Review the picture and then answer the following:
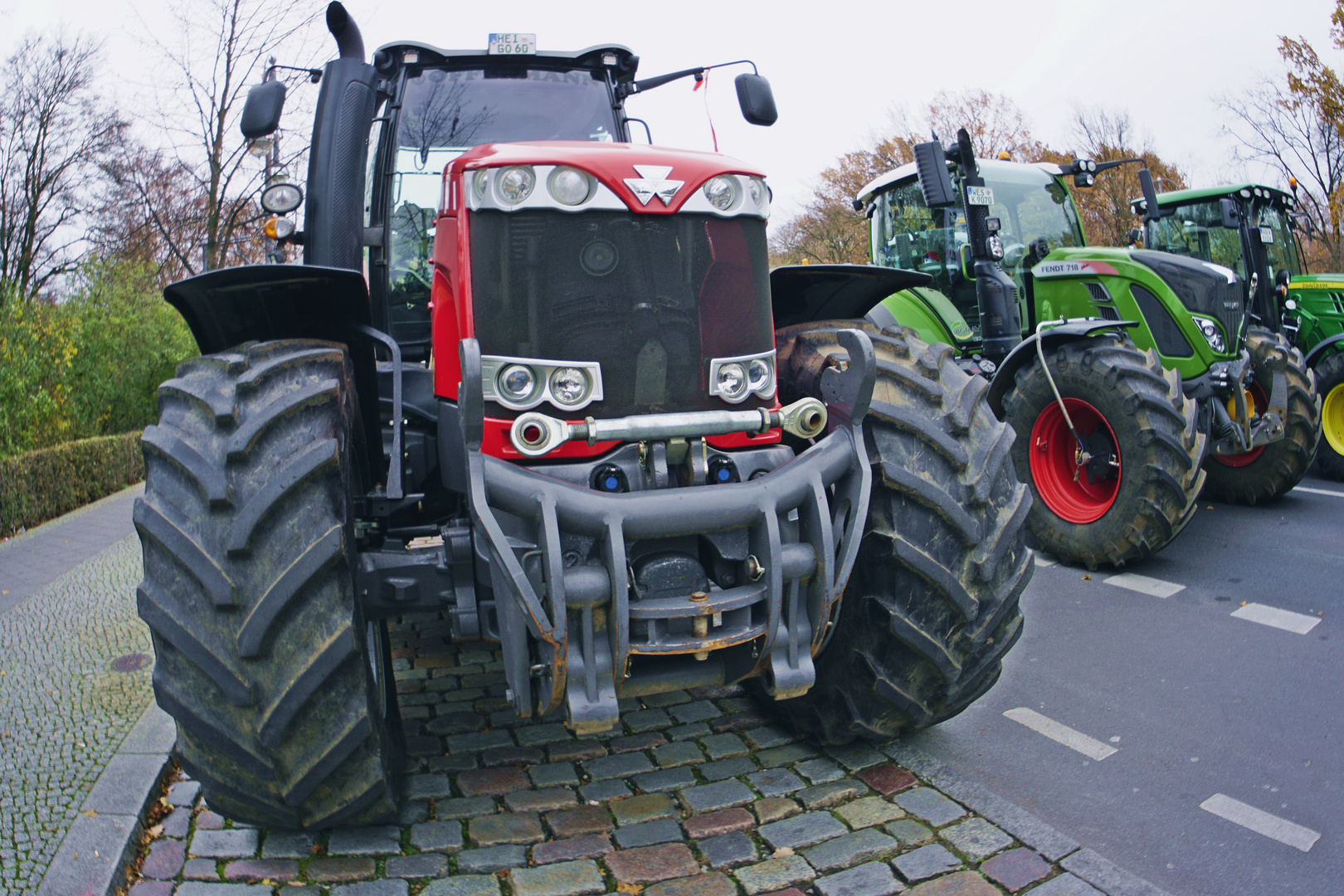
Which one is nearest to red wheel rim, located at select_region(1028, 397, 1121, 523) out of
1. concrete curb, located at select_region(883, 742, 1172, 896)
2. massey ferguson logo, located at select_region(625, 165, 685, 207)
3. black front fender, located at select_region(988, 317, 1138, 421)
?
black front fender, located at select_region(988, 317, 1138, 421)

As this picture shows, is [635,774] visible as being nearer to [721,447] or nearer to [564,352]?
[721,447]

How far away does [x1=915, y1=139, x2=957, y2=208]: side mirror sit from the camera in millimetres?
6422

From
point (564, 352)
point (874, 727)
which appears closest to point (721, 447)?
point (564, 352)

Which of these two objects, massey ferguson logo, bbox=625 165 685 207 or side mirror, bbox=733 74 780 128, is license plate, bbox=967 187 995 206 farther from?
massey ferguson logo, bbox=625 165 685 207

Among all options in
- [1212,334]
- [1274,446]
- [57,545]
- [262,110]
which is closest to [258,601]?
[262,110]

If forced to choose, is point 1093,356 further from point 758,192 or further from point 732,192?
point 732,192

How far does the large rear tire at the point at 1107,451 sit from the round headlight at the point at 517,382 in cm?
417

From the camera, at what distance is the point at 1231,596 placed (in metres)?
5.21

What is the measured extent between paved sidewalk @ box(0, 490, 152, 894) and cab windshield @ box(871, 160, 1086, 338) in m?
6.00

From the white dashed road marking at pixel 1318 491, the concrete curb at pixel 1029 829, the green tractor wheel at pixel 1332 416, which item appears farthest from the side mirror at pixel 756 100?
the green tractor wheel at pixel 1332 416

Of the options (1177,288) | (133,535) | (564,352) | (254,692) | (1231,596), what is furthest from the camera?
(133,535)

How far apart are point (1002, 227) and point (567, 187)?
6.02m

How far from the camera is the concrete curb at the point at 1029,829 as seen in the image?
2.56m

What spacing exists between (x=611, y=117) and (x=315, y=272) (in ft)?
6.16
